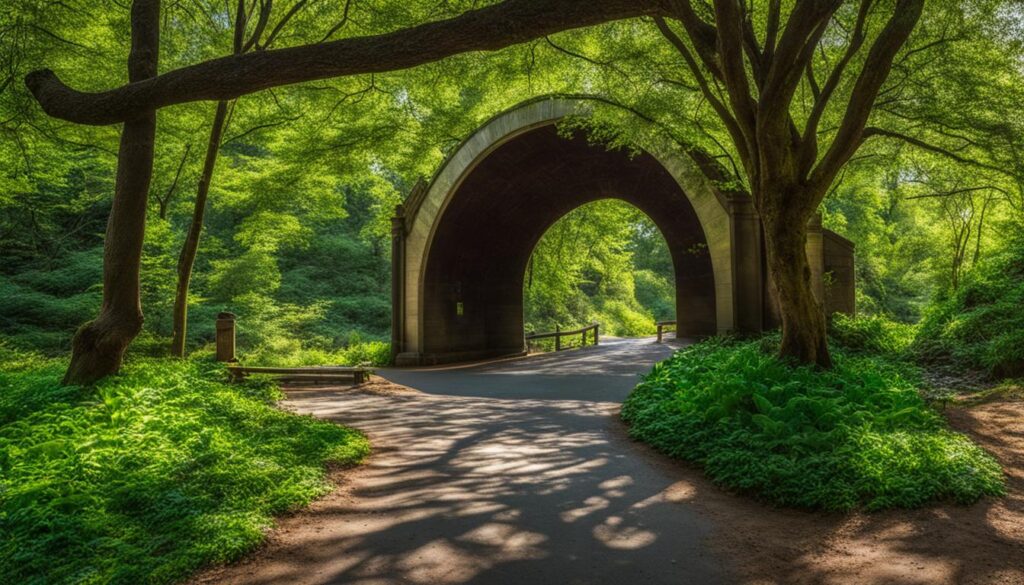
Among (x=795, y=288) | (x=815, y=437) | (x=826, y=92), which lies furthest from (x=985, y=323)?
(x=815, y=437)

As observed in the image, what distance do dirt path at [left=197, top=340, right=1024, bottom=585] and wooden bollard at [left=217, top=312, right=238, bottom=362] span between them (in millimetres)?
8066

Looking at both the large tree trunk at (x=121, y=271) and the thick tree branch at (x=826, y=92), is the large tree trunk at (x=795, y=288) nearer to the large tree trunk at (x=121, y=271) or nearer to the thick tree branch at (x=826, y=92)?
the thick tree branch at (x=826, y=92)

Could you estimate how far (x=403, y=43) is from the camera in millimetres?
4938

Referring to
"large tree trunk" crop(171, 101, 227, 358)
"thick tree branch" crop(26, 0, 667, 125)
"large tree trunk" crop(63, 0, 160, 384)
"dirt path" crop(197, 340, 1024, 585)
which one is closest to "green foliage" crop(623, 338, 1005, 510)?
"dirt path" crop(197, 340, 1024, 585)

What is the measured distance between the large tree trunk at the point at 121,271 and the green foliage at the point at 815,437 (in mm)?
6554

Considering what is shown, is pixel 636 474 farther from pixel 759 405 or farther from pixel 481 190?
pixel 481 190

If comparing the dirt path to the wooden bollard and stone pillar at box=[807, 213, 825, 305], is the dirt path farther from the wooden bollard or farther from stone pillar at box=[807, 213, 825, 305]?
the wooden bollard

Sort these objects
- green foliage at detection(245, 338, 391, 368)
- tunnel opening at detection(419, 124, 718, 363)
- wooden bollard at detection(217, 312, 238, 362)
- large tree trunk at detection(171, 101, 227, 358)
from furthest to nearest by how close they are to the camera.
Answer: green foliage at detection(245, 338, 391, 368)
tunnel opening at detection(419, 124, 718, 363)
wooden bollard at detection(217, 312, 238, 362)
large tree trunk at detection(171, 101, 227, 358)

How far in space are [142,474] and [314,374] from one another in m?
7.50

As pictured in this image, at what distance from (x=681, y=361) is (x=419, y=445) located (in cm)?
500

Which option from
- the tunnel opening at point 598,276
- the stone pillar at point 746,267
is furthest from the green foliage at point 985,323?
the tunnel opening at point 598,276

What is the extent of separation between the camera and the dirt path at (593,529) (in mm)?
3281

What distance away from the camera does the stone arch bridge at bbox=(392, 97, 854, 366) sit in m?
12.1

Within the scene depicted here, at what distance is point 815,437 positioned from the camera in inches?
195
